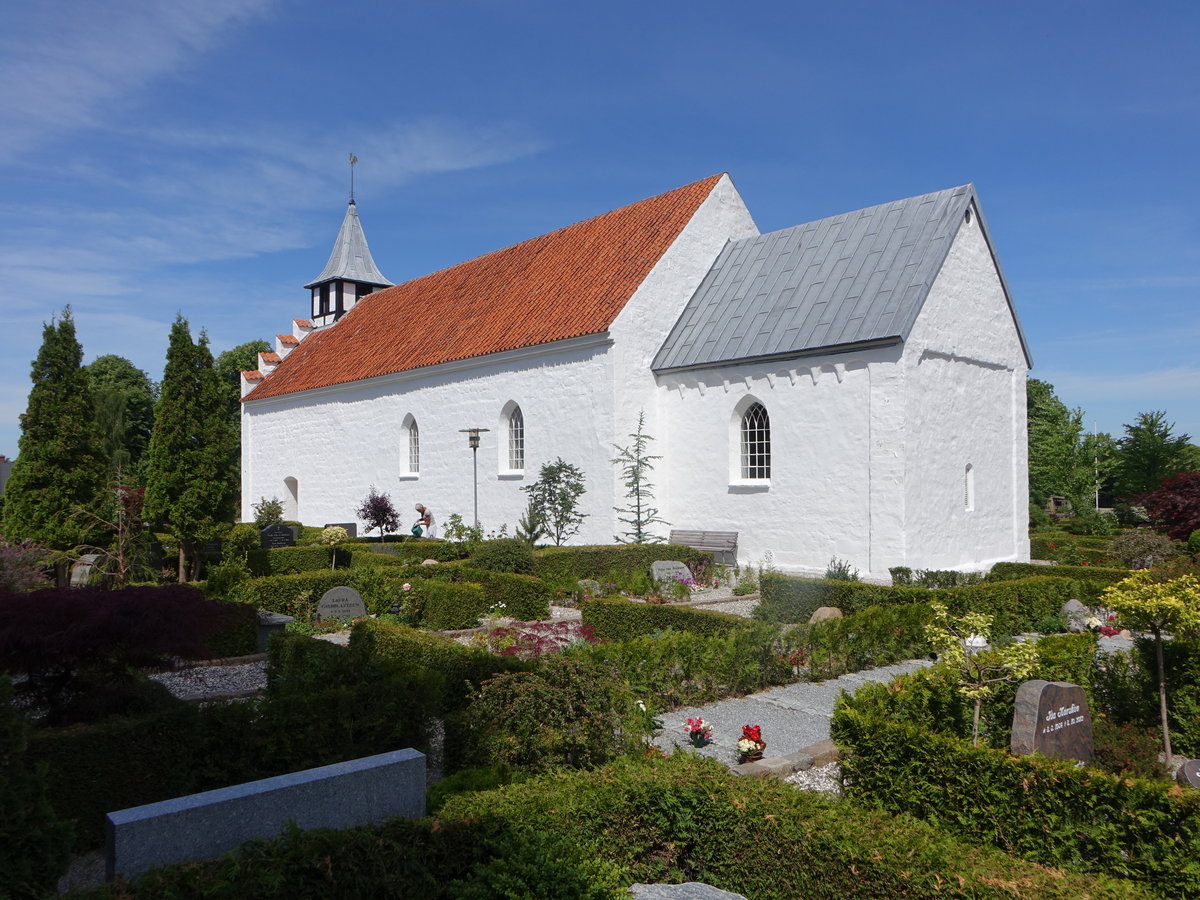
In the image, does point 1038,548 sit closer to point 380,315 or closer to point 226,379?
point 380,315

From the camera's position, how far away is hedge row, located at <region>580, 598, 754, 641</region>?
32.5 feet

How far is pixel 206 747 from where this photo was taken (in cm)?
556

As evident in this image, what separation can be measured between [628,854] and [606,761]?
119cm

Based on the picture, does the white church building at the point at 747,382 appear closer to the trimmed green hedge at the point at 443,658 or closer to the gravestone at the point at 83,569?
the gravestone at the point at 83,569

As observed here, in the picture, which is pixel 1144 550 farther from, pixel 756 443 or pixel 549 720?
pixel 549 720

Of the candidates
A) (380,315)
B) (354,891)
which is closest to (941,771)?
(354,891)

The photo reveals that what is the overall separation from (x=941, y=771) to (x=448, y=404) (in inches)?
677

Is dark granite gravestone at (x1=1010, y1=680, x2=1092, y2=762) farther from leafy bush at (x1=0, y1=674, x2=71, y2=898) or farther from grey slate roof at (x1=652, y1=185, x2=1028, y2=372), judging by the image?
grey slate roof at (x1=652, y1=185, x2=1028, y2=372)

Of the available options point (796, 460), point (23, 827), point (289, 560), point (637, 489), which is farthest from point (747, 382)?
point (23, 827)

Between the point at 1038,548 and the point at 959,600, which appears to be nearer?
the point at 959,600

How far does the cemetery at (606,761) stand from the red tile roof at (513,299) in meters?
10.6

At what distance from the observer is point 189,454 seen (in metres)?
15.6

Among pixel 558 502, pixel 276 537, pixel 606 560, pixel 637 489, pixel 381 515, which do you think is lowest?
pixel 606 560

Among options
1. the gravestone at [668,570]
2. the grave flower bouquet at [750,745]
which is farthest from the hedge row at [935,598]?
the grave flower bouquet at [750,745]
